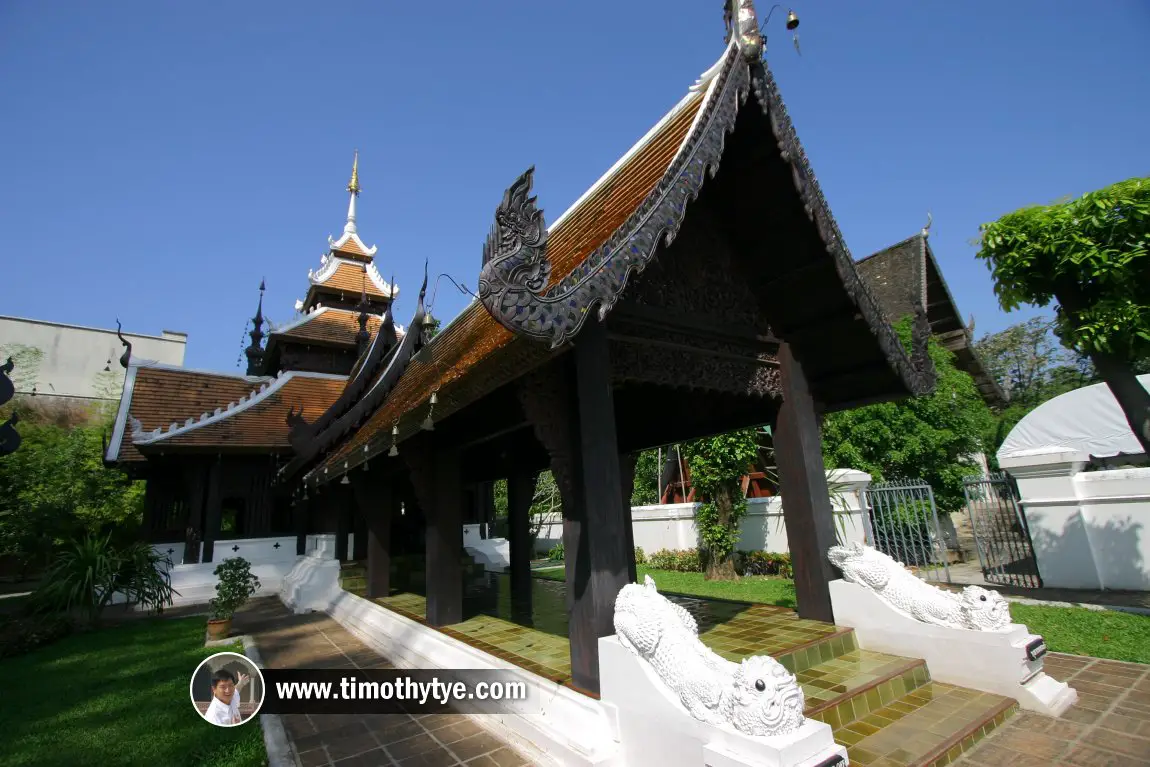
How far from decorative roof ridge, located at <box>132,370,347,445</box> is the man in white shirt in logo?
8895mm

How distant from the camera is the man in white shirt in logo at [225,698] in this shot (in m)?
3.65

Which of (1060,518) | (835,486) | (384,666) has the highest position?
(835,486)

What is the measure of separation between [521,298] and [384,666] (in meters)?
4.85

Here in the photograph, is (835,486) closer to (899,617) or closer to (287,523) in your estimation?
(899,617)

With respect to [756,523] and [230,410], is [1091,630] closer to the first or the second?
[756,523]

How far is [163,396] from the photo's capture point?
13039mm

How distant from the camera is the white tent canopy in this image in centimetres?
966

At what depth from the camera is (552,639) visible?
475 centimetres

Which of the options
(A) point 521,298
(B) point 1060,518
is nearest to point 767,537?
(B) point 1060,518

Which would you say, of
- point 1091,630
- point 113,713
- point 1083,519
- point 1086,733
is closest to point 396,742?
point 113,713

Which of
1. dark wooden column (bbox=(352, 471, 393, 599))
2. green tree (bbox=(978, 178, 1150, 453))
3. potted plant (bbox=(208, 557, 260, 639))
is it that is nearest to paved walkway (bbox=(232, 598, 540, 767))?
dark wooden column (bbox=(352, 471, 393, 599))

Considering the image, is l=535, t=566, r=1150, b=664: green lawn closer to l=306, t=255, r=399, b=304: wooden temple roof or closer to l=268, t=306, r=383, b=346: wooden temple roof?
l=268, t=306, r=383, b=346: wooden temple roof

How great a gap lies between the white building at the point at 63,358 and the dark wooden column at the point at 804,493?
33268 mm

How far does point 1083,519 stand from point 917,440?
403cm
